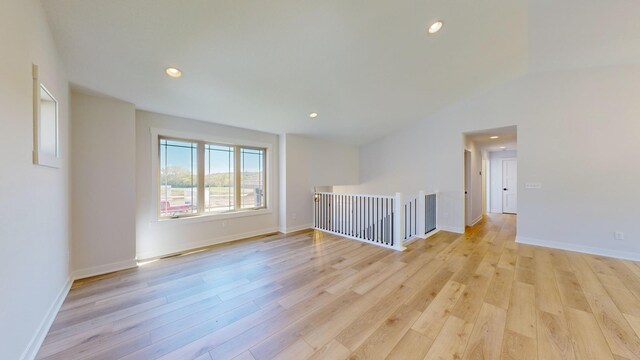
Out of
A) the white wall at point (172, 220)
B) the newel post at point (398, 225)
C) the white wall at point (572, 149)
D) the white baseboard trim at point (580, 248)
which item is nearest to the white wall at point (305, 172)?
the white wall at point (172, 220)

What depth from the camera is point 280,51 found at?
8.02 feet

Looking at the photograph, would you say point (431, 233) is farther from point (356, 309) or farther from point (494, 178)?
point (494, 178)

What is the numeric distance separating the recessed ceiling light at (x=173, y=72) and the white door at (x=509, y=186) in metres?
9.62

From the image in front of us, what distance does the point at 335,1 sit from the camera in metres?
1.99

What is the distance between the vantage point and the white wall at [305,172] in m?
4.91

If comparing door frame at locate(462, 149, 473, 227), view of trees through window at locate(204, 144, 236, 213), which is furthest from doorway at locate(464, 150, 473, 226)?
view of trees through window at locate(204, 144, 236, 213)

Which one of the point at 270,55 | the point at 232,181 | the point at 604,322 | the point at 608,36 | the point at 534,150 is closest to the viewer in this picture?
the point at 604,322

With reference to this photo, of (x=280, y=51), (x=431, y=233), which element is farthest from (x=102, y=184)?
(x=431, y=233)

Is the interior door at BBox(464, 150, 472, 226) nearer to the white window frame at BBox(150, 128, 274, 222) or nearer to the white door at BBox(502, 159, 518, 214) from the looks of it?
the white door at BBox(502, 159, 518, 214)

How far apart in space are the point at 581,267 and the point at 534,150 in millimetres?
2013

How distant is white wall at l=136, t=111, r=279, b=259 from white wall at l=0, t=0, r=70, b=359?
127 cm

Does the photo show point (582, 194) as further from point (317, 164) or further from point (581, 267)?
point (317, 164)

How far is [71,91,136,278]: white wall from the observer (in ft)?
8.84

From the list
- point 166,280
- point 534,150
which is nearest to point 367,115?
point 534,150
